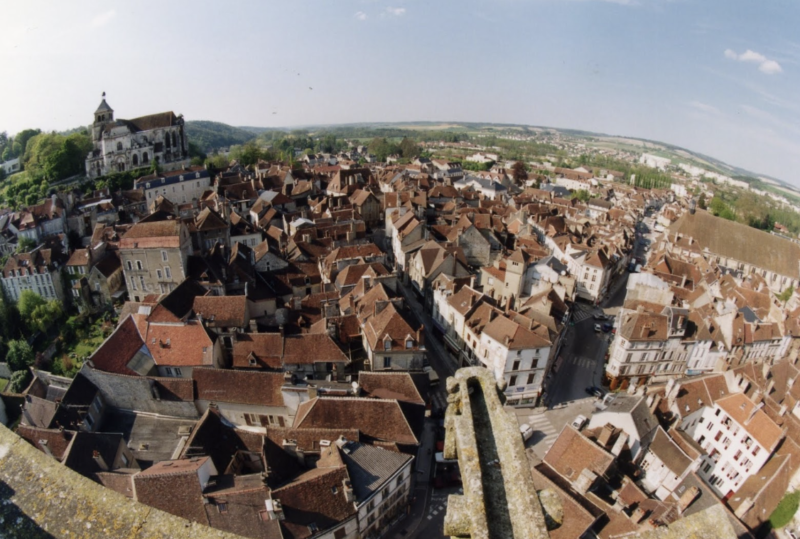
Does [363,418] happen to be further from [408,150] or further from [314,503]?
[408,150]

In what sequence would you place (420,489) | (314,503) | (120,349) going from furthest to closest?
1. (120,349)
2. (420,489)
3. (314,503)

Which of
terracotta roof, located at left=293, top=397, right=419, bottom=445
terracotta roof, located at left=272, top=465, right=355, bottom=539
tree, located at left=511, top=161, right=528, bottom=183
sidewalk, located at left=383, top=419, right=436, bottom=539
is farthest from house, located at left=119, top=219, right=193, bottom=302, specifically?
tree, located at left=511, top=161, right=528, bottom=183

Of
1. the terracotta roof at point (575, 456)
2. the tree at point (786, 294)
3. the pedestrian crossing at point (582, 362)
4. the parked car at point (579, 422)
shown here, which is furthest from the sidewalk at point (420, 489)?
the tree at point (786, 294)

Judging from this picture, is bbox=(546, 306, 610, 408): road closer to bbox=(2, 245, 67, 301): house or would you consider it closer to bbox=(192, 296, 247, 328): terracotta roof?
bbox=(192, 296, 247, 328): terracotta roof

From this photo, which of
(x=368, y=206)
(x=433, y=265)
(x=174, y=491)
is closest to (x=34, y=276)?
(x=368, y=206)

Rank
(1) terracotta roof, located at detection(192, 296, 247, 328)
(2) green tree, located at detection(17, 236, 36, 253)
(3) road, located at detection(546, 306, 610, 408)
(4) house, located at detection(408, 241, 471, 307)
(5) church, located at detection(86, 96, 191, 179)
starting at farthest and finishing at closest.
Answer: (5) church, located at detection(86, 96, 191, 179) → (2) green tree, located at detection(17, 236, 36, 253) → (4) house, located at detection(408, 241, 471, 307) → (3) road, located at detection(546, 306, 610, 408) → (1) terracotta roof, located at detection(192, 296, 247, 328)

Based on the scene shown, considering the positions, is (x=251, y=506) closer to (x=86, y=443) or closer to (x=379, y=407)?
(x=379, y=407)

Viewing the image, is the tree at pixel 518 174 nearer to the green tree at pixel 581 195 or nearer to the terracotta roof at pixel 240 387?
the green tree at pixel 581 195
